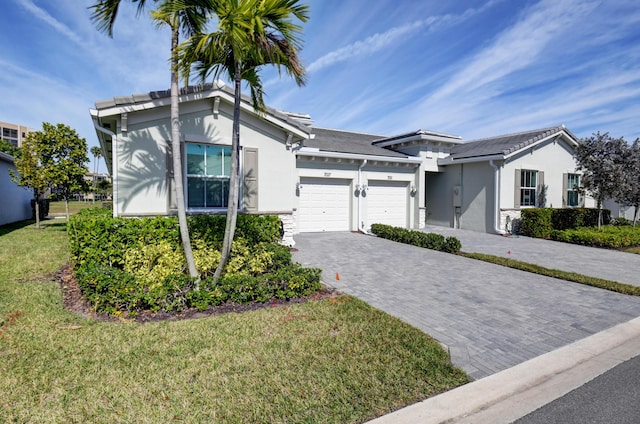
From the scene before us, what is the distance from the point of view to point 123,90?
8.08 metres

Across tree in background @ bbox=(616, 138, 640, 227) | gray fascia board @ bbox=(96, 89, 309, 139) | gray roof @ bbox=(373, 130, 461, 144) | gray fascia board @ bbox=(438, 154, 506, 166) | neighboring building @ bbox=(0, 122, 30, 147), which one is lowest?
tree in background @ bbox=(616, 138, 640, 227)

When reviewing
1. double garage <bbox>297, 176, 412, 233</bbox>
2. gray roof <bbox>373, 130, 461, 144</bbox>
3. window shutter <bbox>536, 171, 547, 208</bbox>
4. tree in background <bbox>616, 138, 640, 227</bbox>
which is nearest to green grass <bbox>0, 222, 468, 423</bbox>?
double garage <bbox>297, 176, 412, 233</bbox>

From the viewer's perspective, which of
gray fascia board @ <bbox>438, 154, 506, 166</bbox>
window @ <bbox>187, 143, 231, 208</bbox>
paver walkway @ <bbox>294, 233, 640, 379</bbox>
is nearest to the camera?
paver walkway @ <bbox>294, 233, 640, 379</bbox>

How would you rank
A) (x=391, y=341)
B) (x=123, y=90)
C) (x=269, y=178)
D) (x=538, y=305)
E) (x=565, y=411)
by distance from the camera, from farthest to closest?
(x=269, y=178)
(x=123, y=90)
(x=538, y=305)
(x=391, y=341)
(x=565, y=411)

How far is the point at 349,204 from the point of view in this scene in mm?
15023

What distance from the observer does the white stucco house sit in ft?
26.4

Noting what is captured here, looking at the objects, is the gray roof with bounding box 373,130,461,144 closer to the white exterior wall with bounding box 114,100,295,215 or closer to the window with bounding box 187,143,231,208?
the white exterior wall with bounding box 114,100,295,215

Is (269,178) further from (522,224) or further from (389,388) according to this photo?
(522,224)

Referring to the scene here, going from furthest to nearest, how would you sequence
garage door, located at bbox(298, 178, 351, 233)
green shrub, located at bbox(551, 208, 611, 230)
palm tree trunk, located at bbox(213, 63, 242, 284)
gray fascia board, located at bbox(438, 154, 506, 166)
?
green shrub, located at bbox(551, 208, 611, 230) < gray fascia board, located at bbox(438, 154, 506, 166) < garage door, located at bbox(298, 178, 351, 233) < palm tree trunk, located at bbox(213, 63, 242, 284)

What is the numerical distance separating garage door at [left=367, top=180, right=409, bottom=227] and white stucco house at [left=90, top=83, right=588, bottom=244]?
0.05 meters

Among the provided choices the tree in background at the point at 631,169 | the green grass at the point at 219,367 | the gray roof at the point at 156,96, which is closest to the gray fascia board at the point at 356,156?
the gray roof at the point at 156,96

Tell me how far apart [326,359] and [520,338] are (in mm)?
2716

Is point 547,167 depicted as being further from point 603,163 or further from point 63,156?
point 63,156

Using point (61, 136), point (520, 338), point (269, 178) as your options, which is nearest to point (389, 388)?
point (520, 338)
